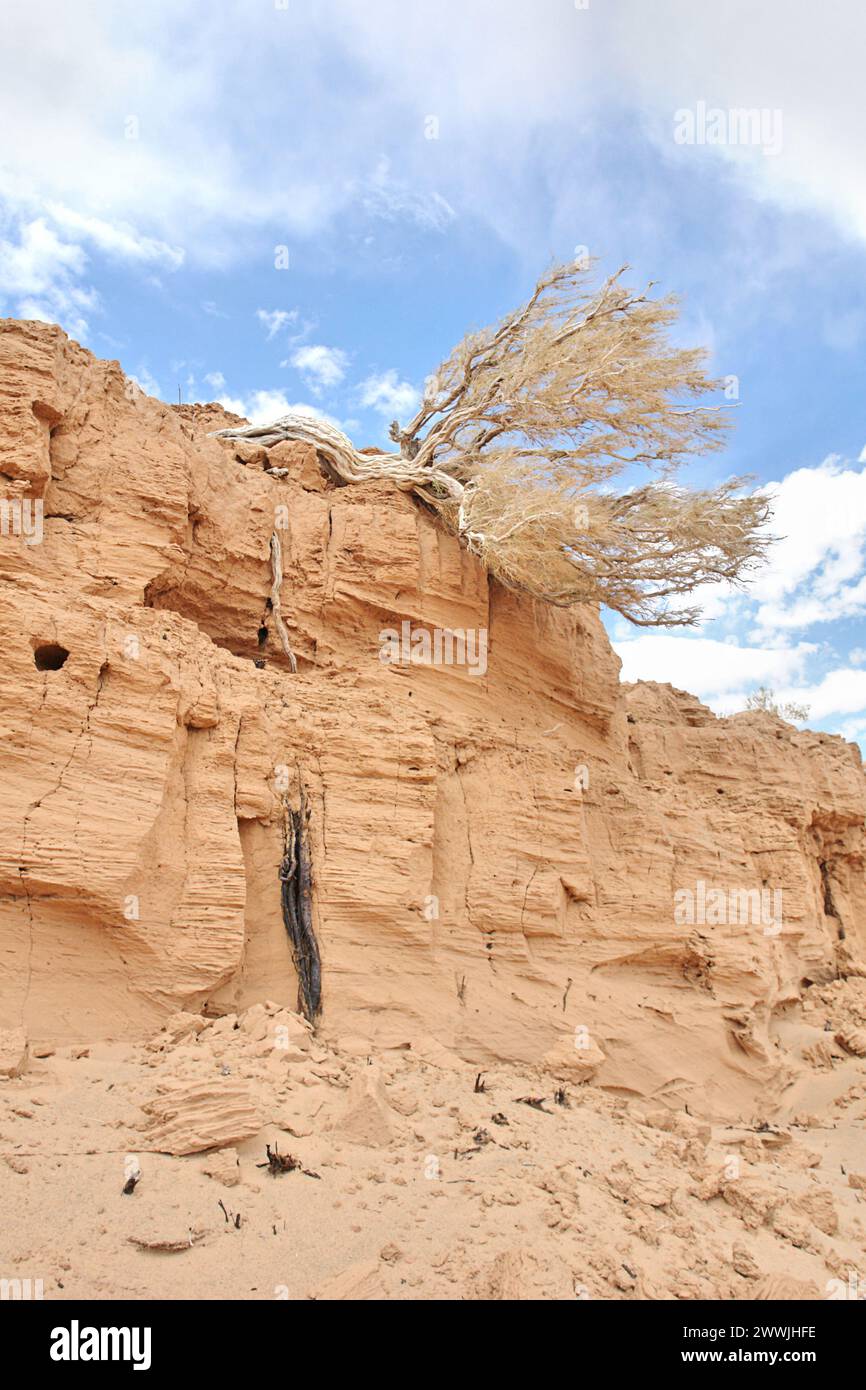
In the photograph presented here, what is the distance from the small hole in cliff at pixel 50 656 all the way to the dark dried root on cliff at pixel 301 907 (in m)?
2.19

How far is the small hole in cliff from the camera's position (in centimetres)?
652

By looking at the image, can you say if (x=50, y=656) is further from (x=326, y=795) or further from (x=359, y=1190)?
(x=359, y=1190)

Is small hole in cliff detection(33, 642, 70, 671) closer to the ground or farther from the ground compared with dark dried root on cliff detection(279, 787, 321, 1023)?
farther from the ground

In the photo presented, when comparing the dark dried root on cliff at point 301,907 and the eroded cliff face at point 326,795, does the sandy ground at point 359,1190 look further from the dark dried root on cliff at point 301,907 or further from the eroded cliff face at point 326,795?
the eroded cliff face at point 326,795

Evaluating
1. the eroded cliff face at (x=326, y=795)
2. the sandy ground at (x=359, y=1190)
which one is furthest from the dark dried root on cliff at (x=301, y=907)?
the sandy ground at (x=359, y=1190)

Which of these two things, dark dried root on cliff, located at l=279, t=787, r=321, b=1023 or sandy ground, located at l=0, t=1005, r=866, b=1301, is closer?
sandy ground, located at l=0, t=1005, r=866, b=1301

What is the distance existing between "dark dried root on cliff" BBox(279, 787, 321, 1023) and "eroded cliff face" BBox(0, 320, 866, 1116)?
0.30ft

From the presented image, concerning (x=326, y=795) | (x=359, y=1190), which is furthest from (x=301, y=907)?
(x=359, y=1190)

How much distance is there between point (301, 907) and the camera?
7266 millimetres

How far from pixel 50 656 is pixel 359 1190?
4.29 metres

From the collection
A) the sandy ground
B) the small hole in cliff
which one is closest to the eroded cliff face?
the small hole in cliff

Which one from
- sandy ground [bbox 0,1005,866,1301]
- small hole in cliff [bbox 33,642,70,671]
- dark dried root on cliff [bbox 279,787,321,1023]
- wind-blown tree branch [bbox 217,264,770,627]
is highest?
wind-blown tree branch [bbox 217,264,770,627]

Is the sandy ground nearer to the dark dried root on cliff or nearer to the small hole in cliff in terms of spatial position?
the dark dried root on cliff

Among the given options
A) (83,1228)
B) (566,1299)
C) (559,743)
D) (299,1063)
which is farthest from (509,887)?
(83,1228)
